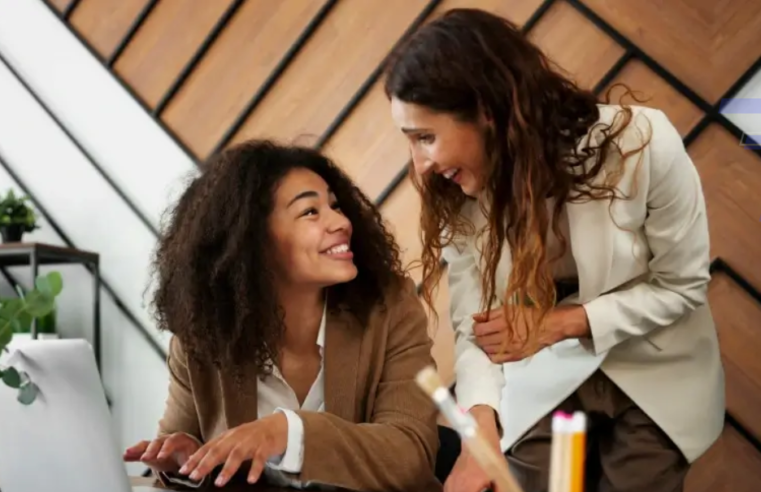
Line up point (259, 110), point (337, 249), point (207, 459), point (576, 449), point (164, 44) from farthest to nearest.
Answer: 1. point (164, 44)
2. point (259, 110)
3. point (337, 249)
4. point (207, 459)
5. point (576, 449)

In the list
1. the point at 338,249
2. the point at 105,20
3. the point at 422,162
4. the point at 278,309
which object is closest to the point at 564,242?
the point at 422,162

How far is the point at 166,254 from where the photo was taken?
1371mm

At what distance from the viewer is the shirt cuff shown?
1019 millimetres

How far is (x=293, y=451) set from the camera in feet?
3.36

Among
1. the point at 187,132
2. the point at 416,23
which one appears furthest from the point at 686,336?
the point at 187,132

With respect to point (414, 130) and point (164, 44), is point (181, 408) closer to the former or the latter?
point (414, 130)

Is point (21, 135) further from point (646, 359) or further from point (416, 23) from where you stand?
point (646, 359)

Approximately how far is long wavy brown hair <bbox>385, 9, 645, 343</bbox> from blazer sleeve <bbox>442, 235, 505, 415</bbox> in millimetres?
78

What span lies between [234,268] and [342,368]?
0.24 meters

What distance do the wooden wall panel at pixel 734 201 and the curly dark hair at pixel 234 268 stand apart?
85cm

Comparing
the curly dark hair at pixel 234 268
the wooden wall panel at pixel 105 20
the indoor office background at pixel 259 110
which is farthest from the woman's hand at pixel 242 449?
the wooden wall panel at pixel 105 20

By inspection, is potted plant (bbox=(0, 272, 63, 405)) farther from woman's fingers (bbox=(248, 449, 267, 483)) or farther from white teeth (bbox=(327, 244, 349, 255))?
white teeth (bbox=(327, 244, 349, 255))

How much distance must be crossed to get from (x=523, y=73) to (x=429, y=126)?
15 cm

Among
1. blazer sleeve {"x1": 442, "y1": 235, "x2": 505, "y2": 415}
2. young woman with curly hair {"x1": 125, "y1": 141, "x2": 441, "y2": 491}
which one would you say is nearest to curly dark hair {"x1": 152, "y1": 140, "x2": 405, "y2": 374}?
young woman with curly hair {"x1": 125, "y1": 141, "x2": 441, "y2": 491}
